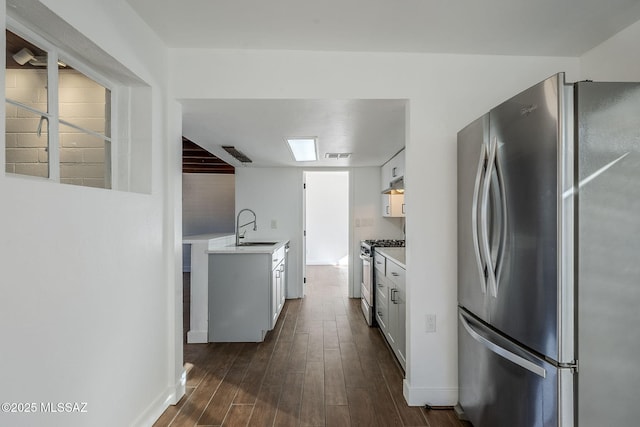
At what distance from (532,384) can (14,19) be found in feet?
8.67

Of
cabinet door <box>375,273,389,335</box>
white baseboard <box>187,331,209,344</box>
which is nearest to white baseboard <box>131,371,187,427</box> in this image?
white baseboard <box>187,331,209,344</box>

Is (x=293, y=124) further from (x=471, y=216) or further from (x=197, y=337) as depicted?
(x=197, y=337)

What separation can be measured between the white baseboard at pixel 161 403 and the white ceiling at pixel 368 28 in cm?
201

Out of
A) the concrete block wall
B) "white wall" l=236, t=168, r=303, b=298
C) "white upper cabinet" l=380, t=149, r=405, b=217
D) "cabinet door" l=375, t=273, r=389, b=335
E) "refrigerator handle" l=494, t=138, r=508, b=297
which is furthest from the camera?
"white wall" l=236, t=168, r=303, b=298

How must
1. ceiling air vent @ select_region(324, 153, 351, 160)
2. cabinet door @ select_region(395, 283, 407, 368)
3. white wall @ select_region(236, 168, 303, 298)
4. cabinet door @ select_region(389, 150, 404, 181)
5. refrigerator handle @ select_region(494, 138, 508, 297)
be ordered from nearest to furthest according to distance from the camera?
refrigerator handle @ select_region(494, 138, 508, 297)
cabinet door @ select_region(395, 283, 407, 368)
cabinet door @ select_region(389, 150, 404, 181)
ceiling air vent @ select_region(324, 153, 351, 160)
white wall @ select_region(236, 168, 303, 298)

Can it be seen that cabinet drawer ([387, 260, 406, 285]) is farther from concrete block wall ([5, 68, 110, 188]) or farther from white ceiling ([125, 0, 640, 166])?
concrete block wall ([5, 68, 110, 188])

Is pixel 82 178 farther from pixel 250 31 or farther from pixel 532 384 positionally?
pixel 532 384

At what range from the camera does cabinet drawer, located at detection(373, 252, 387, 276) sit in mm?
3298

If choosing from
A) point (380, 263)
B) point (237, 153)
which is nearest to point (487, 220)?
point (380, 263)

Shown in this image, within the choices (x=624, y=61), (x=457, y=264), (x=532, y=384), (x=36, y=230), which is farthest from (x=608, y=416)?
(x=36, y=230)

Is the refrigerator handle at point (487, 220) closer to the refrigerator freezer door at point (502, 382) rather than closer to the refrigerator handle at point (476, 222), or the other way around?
the refrigerator handle at point (476, 222)

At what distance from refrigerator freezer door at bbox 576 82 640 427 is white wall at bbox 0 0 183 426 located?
2.09 meters

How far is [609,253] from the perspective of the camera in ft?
4.16

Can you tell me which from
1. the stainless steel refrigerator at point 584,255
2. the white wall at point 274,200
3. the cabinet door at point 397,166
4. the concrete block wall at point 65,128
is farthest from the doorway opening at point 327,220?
the stainless steel refrigerator at point 584,255
